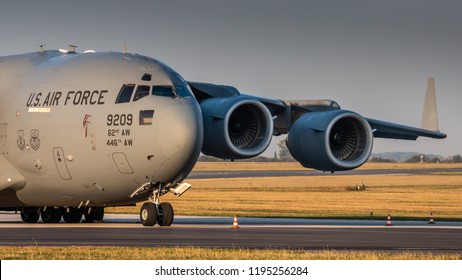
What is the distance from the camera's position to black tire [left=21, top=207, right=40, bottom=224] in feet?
125

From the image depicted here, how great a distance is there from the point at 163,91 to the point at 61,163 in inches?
158

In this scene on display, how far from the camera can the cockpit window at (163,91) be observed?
3253 cm

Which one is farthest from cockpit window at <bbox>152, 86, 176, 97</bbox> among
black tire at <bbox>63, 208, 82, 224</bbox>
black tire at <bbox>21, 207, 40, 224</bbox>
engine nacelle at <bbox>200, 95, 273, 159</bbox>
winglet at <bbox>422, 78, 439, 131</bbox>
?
winglet at <bbox>422, 78, 439, 131</bbox>

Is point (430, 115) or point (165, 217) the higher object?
point (430, 115)

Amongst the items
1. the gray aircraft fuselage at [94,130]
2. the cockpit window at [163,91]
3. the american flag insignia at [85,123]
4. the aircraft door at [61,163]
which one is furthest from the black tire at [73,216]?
the cockpit window at [163,91]

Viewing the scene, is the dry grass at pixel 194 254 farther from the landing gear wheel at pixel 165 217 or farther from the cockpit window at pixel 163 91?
the cockpit window at pixel 163 91

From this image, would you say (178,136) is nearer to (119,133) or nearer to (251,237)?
(119,133)

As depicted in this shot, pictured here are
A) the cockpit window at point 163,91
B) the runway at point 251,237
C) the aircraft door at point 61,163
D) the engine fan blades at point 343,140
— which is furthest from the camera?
the engine fan blades at point 343,140

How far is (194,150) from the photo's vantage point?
32.4m

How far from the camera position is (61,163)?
111 feet

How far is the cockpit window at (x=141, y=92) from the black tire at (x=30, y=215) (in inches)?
303

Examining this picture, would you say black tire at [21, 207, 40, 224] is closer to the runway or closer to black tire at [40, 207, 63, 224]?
black tire at [40, 207, 63, 224]

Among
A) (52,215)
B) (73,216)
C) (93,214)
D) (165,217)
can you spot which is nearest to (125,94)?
(165,217)
